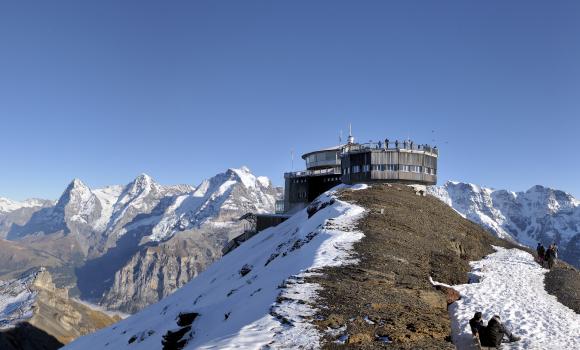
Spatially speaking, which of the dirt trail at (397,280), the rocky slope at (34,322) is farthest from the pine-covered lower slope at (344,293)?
the rocky slope at (34,322)

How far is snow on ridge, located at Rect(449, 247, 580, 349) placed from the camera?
21.5 meters

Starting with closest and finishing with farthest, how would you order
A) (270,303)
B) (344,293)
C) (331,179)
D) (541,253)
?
1. (270,303)
2. (344,293)
3. (541,253)
4. (331,179)

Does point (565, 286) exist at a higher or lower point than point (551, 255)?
lower

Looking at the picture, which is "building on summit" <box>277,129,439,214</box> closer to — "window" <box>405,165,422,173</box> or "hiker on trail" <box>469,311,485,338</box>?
"window" <box>405,165,422,173</box>

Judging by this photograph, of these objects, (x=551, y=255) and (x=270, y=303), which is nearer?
(x=270, y=303)

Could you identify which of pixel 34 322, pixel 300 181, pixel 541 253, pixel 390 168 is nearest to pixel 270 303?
Answer: pixel 541 253

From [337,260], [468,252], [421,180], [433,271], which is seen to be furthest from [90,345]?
[421,180]

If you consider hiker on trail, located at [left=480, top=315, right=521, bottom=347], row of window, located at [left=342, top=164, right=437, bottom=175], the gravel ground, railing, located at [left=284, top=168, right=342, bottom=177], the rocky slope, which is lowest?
the rocky slope

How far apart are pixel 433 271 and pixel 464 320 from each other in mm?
6403

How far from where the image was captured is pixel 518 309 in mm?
25438

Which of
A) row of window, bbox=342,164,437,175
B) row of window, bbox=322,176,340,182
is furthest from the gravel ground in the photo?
row of window, bbox=322,176,340,182

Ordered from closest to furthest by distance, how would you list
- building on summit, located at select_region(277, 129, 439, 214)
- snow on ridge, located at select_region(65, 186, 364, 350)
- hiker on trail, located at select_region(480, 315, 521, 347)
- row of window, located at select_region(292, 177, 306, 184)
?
snow on ridge, located at select_region(65, 186, 364, 350)
hiker on trail, located at select_region(480, 315, 521, 347)
building on summit, located at select_region(277, 129, 439, 214)
row of window, located at select_region(292, 177, 306, 184)

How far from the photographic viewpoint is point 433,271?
30.0m

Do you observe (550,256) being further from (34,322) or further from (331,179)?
(34,322)
